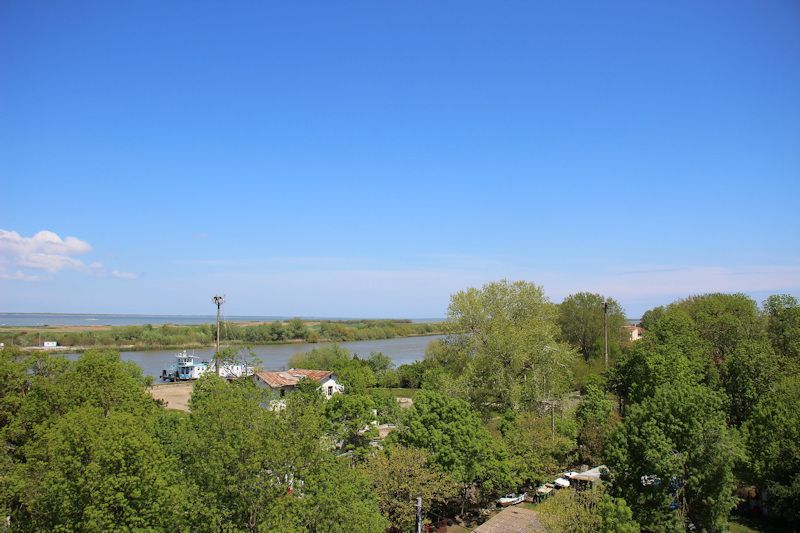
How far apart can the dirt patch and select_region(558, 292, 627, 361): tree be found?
4224 centimetres

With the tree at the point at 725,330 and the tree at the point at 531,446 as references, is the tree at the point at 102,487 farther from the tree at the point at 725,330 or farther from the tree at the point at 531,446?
the tree at the point at 725,330

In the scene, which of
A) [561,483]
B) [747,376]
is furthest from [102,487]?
[747,376]

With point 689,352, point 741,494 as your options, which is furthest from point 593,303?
point 741,494

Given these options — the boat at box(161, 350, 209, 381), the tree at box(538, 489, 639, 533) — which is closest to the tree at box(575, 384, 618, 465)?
the tree at box(538, 489, 639, 533)

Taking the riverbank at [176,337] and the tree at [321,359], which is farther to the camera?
the riverbank at [176,337]

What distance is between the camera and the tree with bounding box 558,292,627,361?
63.4 m

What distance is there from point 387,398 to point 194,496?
19.3m

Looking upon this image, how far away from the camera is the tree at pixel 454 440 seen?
68.2 feet

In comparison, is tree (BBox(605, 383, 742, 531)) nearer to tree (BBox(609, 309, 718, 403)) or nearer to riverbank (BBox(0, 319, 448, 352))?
tree (BBox(609, 309, 718, 403))

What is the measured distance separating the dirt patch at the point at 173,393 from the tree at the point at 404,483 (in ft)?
108

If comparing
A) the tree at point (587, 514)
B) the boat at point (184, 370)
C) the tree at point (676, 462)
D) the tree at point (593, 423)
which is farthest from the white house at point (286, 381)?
the boat at point (184, 370)

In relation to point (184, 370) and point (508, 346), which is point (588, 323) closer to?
point (508, 346)

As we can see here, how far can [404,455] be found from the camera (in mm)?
19984

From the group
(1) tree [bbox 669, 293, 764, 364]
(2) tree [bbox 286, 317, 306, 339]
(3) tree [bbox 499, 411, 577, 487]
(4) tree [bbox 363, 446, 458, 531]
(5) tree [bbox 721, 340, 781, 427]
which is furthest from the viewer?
(2) tree [bbox 286, 317, 306, 339]
